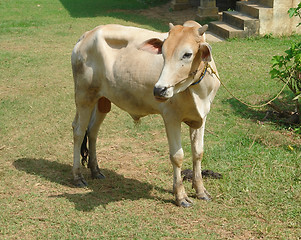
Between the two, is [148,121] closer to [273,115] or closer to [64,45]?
[273,115]

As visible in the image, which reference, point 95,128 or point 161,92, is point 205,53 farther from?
point 95,128

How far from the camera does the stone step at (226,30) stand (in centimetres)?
1161

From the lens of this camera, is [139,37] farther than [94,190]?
No

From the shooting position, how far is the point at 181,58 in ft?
13.1

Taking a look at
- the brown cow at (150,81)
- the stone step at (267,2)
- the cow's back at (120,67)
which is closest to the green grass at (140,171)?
the brown cow at (150,81)

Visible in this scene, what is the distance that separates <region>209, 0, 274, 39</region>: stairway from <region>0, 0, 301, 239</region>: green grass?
5.62ft

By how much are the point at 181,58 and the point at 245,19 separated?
26.4 feet

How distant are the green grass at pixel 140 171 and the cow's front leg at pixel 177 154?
0.12 m

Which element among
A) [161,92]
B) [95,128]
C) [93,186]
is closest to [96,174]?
[93,186]

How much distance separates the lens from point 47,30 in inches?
570

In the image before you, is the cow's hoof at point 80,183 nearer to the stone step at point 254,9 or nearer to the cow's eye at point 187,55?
the cow's eye at point 187,55

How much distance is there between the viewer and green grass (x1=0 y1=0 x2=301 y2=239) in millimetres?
4410

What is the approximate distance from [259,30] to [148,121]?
555 centimetres

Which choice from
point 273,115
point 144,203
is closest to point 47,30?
point 273,115
